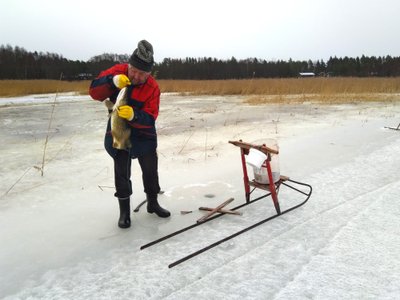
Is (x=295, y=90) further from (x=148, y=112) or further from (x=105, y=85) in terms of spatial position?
(x=105, y=85)

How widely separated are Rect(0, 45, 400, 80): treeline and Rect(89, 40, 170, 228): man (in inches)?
1666

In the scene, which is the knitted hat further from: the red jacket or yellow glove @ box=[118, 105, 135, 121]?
yellow glove @ box=[118, 105, 135, 121]

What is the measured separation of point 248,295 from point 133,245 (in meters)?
1.07

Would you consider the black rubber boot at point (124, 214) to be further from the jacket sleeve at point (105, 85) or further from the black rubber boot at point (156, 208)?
the jacket sleeve at point (105, 85)

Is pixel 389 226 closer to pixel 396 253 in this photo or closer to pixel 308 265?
pixel 396 253

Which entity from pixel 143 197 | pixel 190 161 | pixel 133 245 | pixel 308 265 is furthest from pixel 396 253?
pixel 190 161

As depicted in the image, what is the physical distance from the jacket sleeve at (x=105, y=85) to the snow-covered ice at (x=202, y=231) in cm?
119

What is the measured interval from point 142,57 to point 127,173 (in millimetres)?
1005

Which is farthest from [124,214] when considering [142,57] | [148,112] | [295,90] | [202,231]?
[295,90]

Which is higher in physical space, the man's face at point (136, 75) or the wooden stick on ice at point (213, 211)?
the man's face at point (136, 75)

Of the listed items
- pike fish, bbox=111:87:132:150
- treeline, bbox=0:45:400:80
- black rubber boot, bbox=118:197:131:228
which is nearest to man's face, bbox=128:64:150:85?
pike fish, bbox=111:87:132:150

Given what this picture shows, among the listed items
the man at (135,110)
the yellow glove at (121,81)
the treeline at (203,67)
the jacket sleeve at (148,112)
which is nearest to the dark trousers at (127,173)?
the man at (135,110)

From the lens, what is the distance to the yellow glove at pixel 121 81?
2527mm

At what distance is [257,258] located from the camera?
7.73 feet
